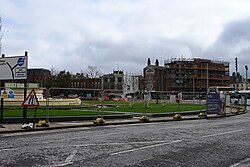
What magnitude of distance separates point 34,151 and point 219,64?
135204 millimetres

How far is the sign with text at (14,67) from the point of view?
18.8 metres

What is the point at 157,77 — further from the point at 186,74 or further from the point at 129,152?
the point at 129,152

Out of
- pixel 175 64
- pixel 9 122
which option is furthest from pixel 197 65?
pixel 9 122

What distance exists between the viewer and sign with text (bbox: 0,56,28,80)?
18.8 metres

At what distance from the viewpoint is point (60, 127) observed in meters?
18.2

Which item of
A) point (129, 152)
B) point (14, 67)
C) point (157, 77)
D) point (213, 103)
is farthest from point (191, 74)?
point (129, 152)

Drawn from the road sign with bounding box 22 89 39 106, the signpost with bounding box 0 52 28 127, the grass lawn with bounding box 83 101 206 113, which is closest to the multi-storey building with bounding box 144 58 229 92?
the grass lawn with bounding box 83 101 206 113

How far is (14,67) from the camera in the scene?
62.4 feet

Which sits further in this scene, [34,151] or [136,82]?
[136,82]

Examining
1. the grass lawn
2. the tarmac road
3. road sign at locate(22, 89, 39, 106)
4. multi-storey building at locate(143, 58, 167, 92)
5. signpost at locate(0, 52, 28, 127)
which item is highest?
multi-storey building at locate(143, 58, 167, 92)

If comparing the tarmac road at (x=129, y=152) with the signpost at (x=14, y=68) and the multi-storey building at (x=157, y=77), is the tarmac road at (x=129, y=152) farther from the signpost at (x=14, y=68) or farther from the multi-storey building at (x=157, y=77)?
the multi-storey building at (x=157, y=77)

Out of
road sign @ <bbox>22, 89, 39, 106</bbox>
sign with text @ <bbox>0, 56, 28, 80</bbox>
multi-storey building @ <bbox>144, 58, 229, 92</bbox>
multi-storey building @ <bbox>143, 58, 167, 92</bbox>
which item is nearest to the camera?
road sign @ <bbox>22, 89, 39, 106</bbox>

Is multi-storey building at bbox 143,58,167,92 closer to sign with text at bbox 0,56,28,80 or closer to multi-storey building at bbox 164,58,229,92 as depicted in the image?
multi-storey building at bbox 164,58,229,92

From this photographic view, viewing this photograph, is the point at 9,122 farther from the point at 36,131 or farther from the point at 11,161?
the point at 11,161
